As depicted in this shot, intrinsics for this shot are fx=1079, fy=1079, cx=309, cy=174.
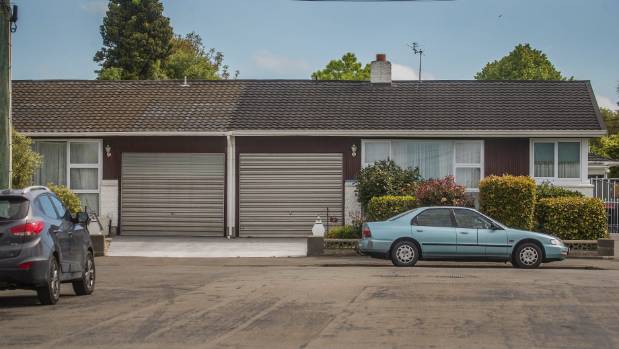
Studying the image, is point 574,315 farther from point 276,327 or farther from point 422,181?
point 422,181

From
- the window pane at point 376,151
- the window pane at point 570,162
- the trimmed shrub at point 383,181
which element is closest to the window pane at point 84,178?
the trimmed shrub at point 383,181

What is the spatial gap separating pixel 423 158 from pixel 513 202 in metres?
5.40

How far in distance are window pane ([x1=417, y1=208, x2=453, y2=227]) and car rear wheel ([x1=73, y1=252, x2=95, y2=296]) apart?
8.69 m

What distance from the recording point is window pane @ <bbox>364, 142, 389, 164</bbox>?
32.2m

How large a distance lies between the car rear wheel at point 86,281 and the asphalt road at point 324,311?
0.68ft

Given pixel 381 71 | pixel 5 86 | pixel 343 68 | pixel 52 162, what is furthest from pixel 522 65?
pixel 5 86

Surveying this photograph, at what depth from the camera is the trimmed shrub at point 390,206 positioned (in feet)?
90.1

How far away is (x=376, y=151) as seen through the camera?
32281mm

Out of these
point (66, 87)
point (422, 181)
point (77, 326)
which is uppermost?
point (66, 87)

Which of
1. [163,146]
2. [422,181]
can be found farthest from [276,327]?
[163,146]

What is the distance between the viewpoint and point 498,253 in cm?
2339

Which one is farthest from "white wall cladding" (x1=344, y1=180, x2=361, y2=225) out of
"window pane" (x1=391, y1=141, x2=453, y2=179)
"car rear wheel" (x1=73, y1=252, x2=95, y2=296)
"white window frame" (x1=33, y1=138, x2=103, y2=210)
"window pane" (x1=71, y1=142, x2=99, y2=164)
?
"car rear wheel" (x1=73, y1=252, x2=95, y2=296)

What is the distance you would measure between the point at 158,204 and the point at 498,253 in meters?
12.5

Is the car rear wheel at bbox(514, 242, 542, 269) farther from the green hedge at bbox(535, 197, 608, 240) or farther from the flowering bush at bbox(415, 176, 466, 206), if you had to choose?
the flowering bush at bbox(415, 176, 466, 206)
